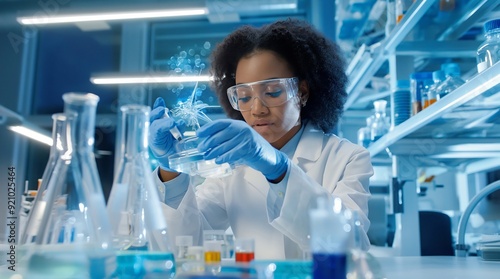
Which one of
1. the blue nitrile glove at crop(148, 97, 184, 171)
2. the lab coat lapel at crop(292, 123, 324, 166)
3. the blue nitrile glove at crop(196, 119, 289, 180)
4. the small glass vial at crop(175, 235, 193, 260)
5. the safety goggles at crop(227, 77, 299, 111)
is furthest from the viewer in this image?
the lab coat lapel at crop(292, 123, 324, 166)

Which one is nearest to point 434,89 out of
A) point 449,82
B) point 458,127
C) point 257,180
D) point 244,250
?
point 449,82

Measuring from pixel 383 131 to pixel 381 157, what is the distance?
235 mm

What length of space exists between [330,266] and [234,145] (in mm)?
556

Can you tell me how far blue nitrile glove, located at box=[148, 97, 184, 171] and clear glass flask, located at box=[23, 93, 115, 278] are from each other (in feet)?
1.52

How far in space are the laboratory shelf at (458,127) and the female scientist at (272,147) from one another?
1.03ft

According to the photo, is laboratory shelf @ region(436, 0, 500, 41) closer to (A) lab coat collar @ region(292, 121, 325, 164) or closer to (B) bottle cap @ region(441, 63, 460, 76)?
(B) bottle cap @ region(441, 63, 460, 76)

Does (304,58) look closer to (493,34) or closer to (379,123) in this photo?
(493,34)

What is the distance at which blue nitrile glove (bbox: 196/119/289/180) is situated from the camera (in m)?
1.00

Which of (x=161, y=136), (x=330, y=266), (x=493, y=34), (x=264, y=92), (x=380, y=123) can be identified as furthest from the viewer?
(x=380, y=123)

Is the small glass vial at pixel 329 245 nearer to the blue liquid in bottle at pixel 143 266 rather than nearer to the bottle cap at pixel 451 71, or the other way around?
the blue liquid in bottle at pixel 143 266

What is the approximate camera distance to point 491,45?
1.46m

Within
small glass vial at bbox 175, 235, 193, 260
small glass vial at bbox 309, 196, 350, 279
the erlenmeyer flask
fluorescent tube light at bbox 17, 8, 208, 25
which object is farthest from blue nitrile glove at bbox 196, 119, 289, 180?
fluorescent tube light at bbox 17, 8, 208, 25

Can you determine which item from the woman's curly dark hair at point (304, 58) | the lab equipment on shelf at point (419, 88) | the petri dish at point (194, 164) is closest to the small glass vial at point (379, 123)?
the lab equipment on shelf at point (419, 88)

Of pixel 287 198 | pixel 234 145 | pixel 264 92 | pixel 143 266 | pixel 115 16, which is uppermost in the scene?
pixel 115 16
